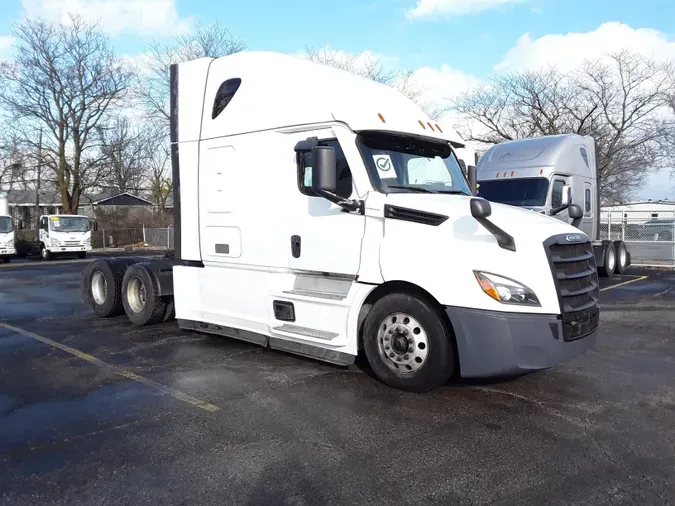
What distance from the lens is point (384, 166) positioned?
544cm

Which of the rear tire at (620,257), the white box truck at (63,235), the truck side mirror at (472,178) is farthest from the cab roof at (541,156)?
the white box truck at (63,235)

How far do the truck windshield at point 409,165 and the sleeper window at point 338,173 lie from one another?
21cm

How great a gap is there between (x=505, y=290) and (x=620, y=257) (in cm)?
1398

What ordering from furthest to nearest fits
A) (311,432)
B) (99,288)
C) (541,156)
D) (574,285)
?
1. (541,156)
2. (99,288)
3. (574,285)
4. (311,432)

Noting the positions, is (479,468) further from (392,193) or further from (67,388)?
(67,388)

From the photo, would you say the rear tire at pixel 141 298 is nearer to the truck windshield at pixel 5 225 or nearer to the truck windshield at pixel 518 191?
the truck windshield at pixel 518 191

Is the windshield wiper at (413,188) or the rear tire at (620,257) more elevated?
the windshield wiper at (413,188)

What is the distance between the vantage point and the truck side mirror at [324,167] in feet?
16.7

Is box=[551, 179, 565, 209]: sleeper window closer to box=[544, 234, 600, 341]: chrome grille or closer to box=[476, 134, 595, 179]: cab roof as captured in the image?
box=[476, 134, 595, 179]: cab roof

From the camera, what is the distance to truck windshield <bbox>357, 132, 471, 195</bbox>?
211 inches

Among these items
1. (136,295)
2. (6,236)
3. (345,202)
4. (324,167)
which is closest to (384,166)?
(345,202)

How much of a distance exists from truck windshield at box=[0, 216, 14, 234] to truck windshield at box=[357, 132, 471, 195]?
25.5 m

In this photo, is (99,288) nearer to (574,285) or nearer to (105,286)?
(105,286)

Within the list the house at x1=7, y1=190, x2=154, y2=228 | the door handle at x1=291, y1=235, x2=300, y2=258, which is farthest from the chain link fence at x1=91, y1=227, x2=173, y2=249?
the door handle at x1=291, y1=235, x2=300, y2=258
